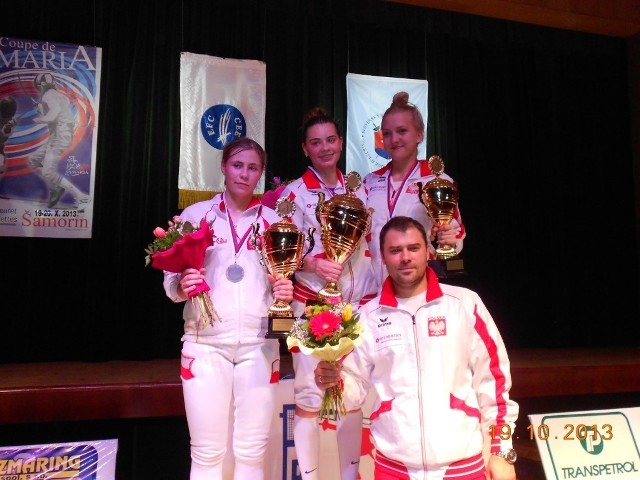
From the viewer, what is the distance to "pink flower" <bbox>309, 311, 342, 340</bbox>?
1638mm

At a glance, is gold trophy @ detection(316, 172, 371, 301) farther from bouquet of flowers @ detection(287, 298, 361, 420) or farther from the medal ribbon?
bouquet of flowers @ detection(287, 298, 361, 420)

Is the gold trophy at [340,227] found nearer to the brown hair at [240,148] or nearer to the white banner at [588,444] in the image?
the brown hair at [240,148]

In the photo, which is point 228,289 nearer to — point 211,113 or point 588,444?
point 588,444

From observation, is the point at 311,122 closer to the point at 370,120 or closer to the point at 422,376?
the point at 422,376

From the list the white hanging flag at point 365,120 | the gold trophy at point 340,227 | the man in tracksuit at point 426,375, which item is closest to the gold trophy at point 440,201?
the gold trophy at point 340,227

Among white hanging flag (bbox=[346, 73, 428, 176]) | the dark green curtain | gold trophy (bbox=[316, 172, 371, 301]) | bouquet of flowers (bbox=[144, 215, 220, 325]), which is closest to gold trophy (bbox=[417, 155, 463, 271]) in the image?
gold trophy (bbox=[316, 172, 371, 301])

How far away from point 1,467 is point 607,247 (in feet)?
19.0

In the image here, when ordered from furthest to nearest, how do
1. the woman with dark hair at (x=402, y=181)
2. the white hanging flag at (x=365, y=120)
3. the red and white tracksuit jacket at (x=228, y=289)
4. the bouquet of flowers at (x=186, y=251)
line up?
1. the white hanging flag at (x=365, y=120)
2. the woman with dark hair at (x=402, y=181)
3. the red and white tracksuit jacket at (x=228, y=289)
4. the bouquet of flowers at (x=186, y=251)

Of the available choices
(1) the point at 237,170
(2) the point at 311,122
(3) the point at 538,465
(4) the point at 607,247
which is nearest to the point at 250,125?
(2) the point at 311,122

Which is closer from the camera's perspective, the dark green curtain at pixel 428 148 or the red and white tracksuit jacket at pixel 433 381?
the red and white tracksuit jacket at pixel 433 381

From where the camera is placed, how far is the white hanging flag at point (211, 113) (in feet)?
13.2

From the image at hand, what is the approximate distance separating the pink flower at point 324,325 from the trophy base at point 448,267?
824 mm

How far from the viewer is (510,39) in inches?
205

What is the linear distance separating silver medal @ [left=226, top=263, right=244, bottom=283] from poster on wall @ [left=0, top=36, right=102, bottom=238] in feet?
7.71
